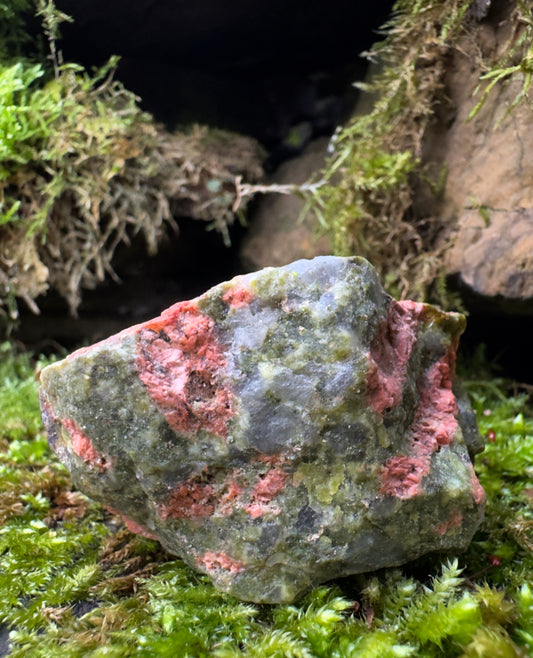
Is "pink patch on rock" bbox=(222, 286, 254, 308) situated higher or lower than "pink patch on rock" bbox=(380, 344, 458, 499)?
higher

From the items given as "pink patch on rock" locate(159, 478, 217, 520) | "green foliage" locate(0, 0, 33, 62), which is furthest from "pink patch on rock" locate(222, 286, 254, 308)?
"green foliage" locate(0, 0, 33, 62)

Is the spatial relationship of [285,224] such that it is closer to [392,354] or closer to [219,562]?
[392,354]

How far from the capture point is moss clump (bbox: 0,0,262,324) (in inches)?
107

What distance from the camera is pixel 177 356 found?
4.50ft

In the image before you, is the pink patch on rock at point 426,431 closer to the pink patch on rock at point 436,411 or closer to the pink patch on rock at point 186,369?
the pink patch on rock at point 436,411

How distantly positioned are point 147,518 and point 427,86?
2306mm

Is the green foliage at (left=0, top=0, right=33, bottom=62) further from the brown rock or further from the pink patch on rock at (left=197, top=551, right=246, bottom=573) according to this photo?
the pink patch on rock at (left=197, top=551, right=246, bottom=573)

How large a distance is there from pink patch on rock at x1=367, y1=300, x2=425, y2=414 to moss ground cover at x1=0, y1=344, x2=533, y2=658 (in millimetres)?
494

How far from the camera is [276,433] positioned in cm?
129

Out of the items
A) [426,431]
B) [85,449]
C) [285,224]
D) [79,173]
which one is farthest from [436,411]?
[79,173]

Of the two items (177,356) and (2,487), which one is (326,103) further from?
(2,487)

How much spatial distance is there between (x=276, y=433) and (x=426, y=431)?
47 cm

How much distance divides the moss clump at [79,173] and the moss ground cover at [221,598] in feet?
4.80

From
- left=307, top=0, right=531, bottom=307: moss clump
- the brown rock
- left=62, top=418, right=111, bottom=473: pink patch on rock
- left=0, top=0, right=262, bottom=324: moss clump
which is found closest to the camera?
left=62, top=418, right=111, bottom=473: pink patch on rock
